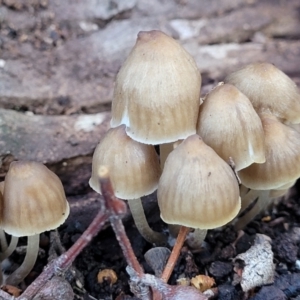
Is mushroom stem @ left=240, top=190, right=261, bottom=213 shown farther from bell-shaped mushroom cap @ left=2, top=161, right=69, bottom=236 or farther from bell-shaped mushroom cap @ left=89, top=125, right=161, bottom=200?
bell-shaped mushroom cap @ left=2, top=161, right=69, bottom=236

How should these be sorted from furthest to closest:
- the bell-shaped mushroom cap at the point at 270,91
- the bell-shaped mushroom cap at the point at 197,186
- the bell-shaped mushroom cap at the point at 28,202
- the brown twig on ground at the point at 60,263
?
the bell-shaped mushroom cap at the point at 270,91, the bell-shaped mushroom cap at the point at 28,202, the bell-shaped mushroom cap at the point at 197,186, the brown twig on ground at the point at 60,263

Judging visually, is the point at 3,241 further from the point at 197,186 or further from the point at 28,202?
the point at 197,186

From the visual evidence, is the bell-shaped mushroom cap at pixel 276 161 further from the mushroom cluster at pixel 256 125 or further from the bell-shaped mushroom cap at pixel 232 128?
the bell-shaped mushroom cap at pixel 232 128

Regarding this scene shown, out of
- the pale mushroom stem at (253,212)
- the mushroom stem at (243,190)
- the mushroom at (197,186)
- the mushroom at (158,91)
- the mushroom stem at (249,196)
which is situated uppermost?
the mushroom at (158,91)

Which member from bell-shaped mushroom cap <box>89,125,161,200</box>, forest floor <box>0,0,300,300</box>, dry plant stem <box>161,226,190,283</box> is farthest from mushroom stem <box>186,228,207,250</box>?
bell-shaped mushroom cap <box>89,125,161,200</box>

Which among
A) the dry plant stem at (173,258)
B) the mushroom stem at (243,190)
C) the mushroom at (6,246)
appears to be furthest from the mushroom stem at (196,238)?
the mushroom at (6,246)

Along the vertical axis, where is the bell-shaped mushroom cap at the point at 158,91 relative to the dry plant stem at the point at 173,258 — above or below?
above

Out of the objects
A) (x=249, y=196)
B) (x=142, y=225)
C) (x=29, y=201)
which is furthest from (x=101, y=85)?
(x=29, y=201)
